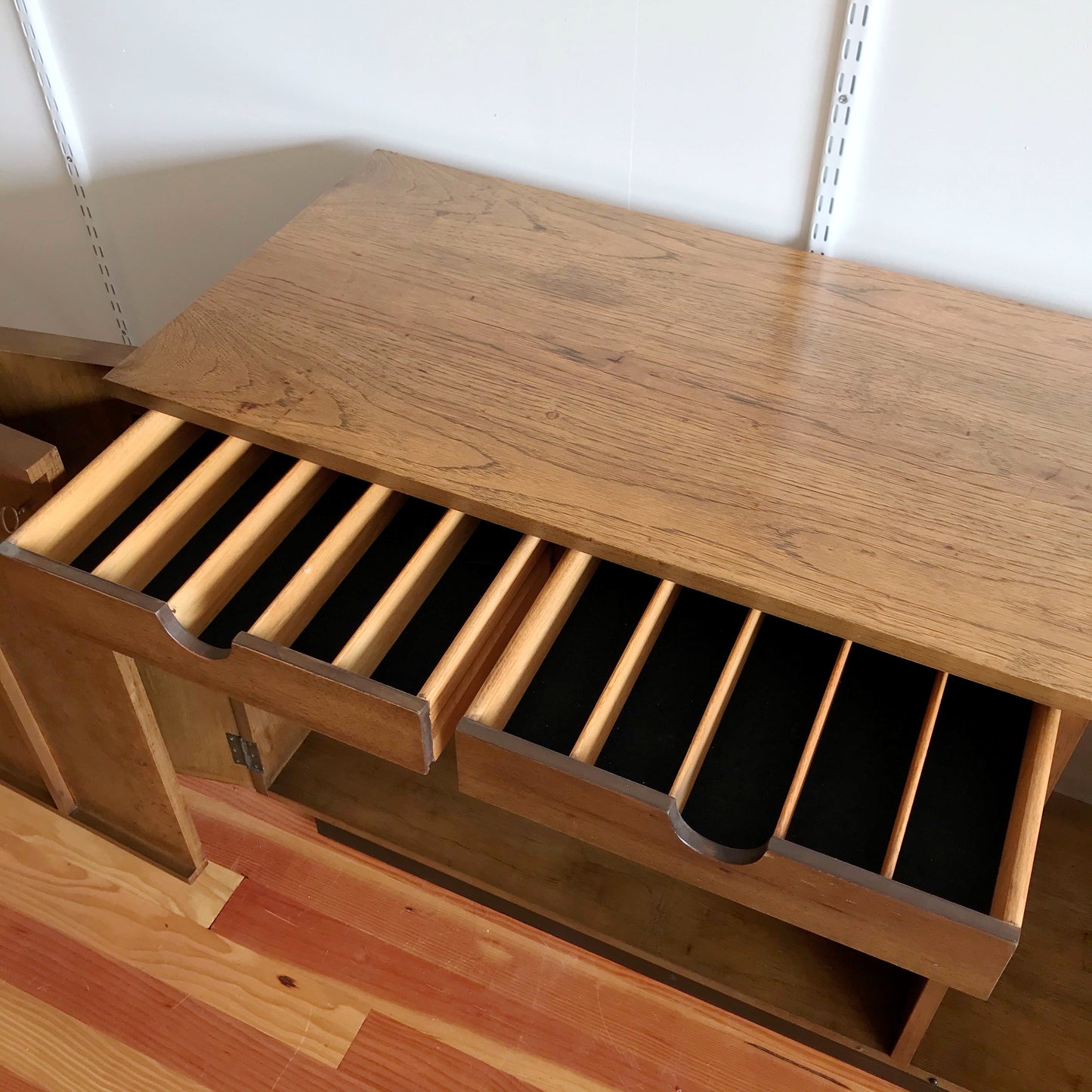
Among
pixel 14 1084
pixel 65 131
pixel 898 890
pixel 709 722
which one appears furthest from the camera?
pixel 65 131

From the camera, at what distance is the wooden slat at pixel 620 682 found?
78 cm

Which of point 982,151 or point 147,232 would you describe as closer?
point 982,151

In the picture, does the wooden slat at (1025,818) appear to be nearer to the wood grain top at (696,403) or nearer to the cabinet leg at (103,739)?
the wood grain top at (696,403)

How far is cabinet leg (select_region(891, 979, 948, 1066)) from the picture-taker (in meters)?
0.90

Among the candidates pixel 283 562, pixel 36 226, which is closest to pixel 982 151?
pixel 283 562

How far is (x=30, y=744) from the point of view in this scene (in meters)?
1.24

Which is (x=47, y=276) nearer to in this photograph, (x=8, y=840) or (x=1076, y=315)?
(x=8, y=840)

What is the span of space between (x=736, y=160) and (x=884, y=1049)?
36.4 inches

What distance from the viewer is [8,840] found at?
135cm

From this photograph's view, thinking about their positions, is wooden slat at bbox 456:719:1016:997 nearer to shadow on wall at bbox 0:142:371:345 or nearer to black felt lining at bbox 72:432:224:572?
black felt lining at bbox 72:432:224:572

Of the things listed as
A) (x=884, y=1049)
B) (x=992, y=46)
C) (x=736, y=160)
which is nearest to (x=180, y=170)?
(x=736, y=160)

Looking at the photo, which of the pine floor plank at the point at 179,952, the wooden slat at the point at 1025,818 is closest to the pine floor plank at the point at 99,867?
the pine floor plank at the point at 179,952

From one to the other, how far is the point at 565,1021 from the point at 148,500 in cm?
75

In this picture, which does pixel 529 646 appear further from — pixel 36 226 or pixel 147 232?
pixel 36 226
